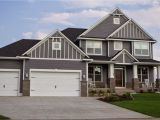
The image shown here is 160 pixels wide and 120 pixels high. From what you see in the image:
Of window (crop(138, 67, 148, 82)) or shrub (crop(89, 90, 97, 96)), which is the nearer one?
shrub (crop(89, 90, 97, 96))

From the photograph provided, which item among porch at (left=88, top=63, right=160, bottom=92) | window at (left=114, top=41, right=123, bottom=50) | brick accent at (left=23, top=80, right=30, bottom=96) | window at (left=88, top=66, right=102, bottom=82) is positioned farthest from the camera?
window at (left=114, top=41, right=123, bottom=50)

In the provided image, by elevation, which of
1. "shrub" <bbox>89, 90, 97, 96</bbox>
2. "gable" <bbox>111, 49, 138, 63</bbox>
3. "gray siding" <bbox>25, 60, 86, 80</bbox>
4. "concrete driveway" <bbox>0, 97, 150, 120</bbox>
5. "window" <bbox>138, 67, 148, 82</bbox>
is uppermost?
"gable" <bbox>111, 49, 138, 63</bbox>

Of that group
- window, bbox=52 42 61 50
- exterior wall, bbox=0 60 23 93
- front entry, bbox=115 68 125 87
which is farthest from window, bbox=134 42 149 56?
exterior wall, bbox=0 60 23 93

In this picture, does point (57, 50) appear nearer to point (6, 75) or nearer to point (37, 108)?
point (6, 75)

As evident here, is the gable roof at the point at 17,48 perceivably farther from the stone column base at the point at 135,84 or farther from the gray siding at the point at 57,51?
the stone column base at the point at 135,84

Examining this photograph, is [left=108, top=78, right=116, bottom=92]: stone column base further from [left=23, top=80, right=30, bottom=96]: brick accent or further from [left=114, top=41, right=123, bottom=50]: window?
[left=23, top=80, right=30, bottom=96]: brick accent

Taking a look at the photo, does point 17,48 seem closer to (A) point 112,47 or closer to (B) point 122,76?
(A) point 112,47

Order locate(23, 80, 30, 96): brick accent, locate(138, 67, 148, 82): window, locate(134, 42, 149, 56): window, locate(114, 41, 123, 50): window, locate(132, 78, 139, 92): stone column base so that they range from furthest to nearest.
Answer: locate(134, 42, 149, 56): window → locate(138, 67, 148, 82): window → locate(114, 41, 123, 50): window → locate(132, 78, 139, 92): stone column base → locate(23, 80, 30, 96): brick accent

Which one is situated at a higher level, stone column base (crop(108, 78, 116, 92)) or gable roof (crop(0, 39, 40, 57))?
gable roof (crop(0, 39, 40, 57))

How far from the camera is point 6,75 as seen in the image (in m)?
30.9

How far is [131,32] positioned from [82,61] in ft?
29.5

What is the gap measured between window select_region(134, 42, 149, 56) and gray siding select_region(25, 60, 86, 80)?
8772mm

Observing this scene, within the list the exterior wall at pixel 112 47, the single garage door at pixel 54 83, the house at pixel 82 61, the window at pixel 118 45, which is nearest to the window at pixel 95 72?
the house at pixel 82 61

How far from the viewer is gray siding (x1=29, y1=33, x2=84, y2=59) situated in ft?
102
